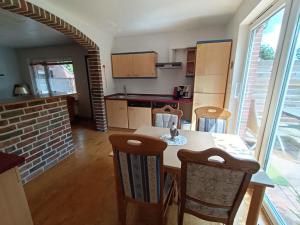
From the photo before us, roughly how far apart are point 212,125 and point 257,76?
938 mm

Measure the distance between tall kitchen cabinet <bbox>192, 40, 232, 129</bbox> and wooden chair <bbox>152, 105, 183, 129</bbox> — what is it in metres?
A: 1.16

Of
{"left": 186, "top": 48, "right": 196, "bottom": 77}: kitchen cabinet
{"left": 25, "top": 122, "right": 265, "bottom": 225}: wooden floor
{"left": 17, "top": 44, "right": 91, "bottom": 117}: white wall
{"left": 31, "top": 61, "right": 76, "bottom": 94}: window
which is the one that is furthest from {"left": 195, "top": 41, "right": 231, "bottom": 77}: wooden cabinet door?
{"left": 31, "top": 61, "right": 76, "bottom": 94}: window

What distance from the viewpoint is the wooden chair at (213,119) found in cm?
189

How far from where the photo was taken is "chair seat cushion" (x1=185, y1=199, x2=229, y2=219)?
41.4 inches

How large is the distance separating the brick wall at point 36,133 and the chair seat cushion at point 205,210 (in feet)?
6.87

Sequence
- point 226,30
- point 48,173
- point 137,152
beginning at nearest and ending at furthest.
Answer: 1. point 137,152
2. point 48,173
3. point 226,30

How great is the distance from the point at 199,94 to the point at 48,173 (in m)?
2.86

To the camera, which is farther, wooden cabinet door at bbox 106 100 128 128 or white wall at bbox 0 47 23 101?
white wall at bbox 0 47 23 101

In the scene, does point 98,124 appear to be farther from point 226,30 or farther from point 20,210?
point 226,30

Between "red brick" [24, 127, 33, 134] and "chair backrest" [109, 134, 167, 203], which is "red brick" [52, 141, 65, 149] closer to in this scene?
"red brick" [24, 127, 33, 134]

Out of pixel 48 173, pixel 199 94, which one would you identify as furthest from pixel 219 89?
pixel 48 173

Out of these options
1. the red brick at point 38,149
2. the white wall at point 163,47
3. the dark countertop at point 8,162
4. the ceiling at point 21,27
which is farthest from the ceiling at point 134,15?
the dark countertop at point 8,162

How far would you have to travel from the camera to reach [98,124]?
386 centimetres

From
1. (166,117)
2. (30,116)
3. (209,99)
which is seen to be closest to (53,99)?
(30,116)
